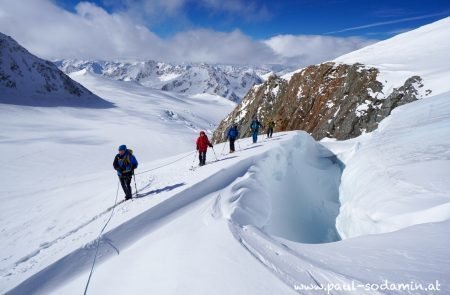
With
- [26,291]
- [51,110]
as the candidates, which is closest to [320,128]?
[26,291]

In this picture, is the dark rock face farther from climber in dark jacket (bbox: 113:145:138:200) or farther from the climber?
climber in dark jacket (bbox: 113:145:138:200)

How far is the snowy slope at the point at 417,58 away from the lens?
2295cm

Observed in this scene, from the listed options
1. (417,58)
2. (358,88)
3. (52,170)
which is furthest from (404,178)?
(52,170)

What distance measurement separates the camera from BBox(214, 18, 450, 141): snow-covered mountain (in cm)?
2377

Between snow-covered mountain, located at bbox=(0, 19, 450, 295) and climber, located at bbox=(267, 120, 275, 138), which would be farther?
climber, located at bbox=(267, 120, 275, 138)

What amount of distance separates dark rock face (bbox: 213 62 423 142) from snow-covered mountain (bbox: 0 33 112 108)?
82.2m

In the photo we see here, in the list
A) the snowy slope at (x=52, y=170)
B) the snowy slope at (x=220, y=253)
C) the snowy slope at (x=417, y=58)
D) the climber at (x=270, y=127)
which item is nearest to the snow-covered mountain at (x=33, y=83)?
the snowy slope at (x=52, y=170)

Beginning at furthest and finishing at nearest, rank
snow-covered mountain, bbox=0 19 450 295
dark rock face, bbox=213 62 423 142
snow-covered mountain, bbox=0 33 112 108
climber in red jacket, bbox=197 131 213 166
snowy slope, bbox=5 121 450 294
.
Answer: snow-covered mountain, bbox=0 33 112 108 → dark rock face, bbox=213 62 423 142 → climber in red jacket, bbox=197 131 213 166 → snow-covered mountain, bbox=0 19 450 295 → snowy slope, bbox=5 121 450 294

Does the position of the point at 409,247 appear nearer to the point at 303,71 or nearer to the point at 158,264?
the point at 158,264

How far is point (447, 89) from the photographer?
20.5 metres

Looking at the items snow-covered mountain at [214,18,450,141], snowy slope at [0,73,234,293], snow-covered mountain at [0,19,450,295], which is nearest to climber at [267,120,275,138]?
snow-covered mountain at [0,19,450,295]

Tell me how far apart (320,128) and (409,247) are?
2340 cm

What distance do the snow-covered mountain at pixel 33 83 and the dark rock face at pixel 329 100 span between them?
82226 millimetres

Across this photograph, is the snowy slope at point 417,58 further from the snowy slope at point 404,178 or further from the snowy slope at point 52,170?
the snowy slope at point 52,170
